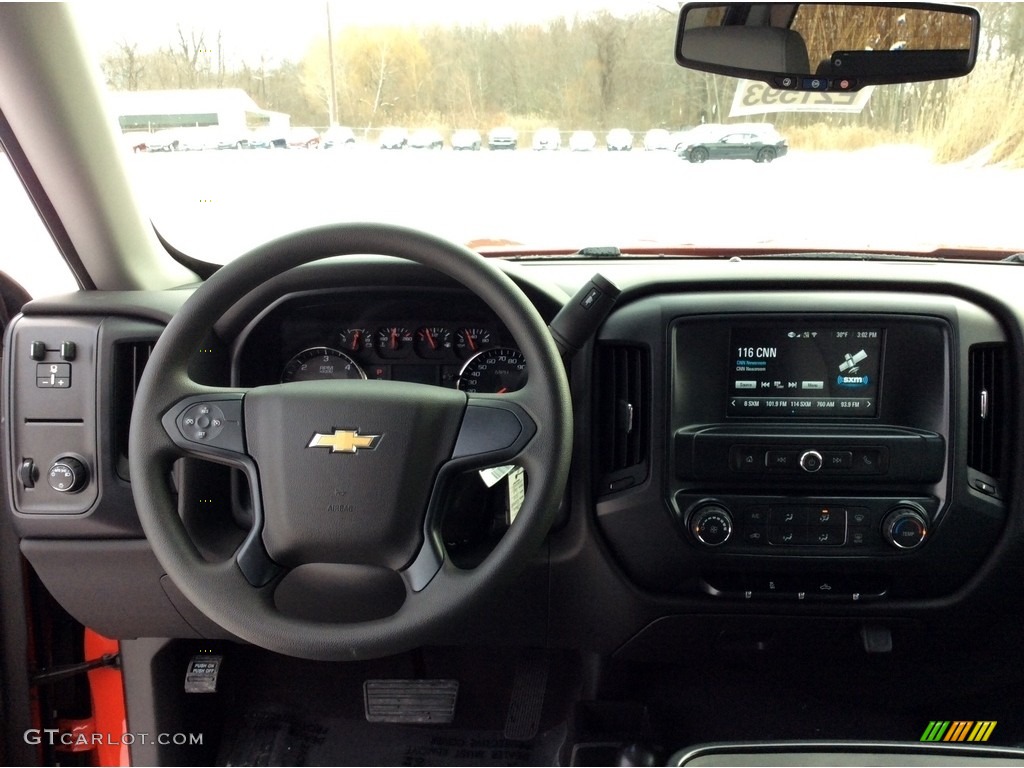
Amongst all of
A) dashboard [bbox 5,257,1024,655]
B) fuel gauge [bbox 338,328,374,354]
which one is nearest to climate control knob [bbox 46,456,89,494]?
dashboard [bbox 5,257,1024,655]

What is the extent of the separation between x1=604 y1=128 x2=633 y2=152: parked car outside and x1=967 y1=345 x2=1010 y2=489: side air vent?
0.95m

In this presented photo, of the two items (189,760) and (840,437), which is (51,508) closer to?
(189,760)

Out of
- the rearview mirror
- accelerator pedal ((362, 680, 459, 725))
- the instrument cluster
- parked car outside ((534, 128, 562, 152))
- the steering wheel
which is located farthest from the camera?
accelerator pedal ((362, 680, 459, 725))

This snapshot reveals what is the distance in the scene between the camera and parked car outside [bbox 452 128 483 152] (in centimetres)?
218

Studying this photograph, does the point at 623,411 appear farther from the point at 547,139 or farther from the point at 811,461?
the point at 547,139

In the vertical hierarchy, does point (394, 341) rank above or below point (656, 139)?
below

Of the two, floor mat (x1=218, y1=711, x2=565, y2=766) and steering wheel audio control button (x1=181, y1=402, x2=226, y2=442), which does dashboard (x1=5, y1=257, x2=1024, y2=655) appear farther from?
floor mat (x1=218, y1=711, x2=565, y2=766)

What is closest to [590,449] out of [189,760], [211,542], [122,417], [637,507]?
[637,507]

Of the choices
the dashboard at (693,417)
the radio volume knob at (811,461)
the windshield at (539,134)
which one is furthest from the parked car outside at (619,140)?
the radio volume knob at (811,461)

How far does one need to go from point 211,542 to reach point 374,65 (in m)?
1.25

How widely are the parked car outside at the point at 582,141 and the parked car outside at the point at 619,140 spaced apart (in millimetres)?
34

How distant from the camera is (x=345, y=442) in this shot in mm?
1561

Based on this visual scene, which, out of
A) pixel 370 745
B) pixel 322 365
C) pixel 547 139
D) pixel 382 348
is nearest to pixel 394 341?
pixel 382 348

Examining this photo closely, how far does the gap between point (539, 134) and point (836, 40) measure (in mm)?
722
